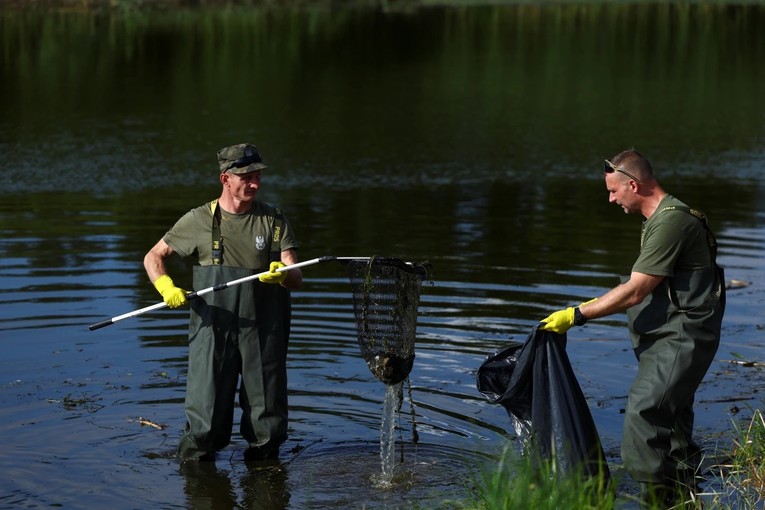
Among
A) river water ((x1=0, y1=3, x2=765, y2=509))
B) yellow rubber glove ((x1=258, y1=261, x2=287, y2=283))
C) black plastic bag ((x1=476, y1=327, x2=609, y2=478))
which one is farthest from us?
river water ((x1=0, y1=3, x2=765, y2=509))

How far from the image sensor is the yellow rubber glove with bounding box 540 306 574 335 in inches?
300

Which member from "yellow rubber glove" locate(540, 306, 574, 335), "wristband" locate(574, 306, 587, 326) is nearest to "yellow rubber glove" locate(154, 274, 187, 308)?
"yellow rubber glove" locate(540, 306, 574, 335)

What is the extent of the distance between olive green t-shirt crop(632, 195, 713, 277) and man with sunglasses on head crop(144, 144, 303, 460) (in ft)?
7.35

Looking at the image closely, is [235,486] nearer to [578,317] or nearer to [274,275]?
[274,275]

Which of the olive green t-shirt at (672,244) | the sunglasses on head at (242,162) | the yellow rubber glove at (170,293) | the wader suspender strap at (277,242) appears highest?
the sunglasses on head at (242,162)

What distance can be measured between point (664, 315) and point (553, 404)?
82 cm

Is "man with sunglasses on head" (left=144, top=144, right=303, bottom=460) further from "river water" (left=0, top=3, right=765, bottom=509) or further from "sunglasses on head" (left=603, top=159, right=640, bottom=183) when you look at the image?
"sunglasses on head" (left=603, top=159, right=640, bottom=183)

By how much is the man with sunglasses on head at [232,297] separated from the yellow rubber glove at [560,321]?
5.42 feet

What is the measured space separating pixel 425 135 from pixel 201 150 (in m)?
4.57

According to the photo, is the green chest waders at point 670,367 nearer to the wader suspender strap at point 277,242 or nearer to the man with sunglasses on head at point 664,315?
the man with sunglasses on head at point 664,315

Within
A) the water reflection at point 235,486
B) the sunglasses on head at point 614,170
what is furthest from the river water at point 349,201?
the sunglasses on head at point 614,170

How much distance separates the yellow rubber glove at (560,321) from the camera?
762cm

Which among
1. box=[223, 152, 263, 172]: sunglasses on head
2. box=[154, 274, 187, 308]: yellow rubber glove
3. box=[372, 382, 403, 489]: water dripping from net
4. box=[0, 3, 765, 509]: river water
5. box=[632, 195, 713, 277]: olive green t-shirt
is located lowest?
box=[0, 3, 765, 509]: river water

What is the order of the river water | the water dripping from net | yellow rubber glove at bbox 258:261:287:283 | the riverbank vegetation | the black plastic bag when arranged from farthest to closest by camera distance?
the river water → the water dripping from net → yellow rubber glove at bbox 258:261:287:283 → the black plastic bag → the riverbank vegetation
